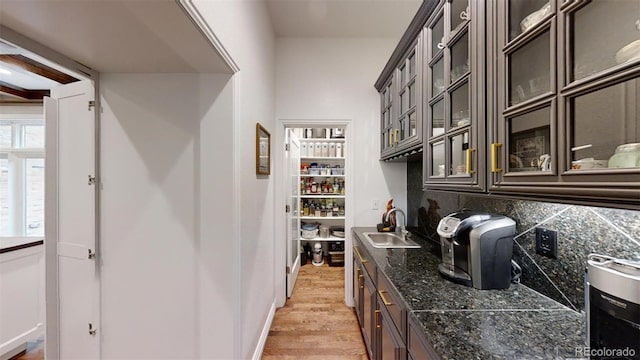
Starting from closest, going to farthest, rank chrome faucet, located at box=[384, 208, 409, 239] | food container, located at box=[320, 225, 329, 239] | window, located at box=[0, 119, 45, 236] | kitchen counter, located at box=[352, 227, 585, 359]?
1. kitchen counter, located at box=[352, 227, 585, 359]
2. chrome faucet, located at box=[384, 208, 409, 239]
3. window, located at box=[0, 119, 45, 236]
4. food container, located at box=[320, 225, 329, 239]

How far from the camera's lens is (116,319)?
1.48 m

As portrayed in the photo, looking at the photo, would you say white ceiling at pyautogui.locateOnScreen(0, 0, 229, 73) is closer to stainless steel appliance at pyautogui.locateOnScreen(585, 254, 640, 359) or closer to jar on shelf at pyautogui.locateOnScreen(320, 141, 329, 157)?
stainless steel appliance at pyautogui.locateOnScreen(585, 254, 640, 359)

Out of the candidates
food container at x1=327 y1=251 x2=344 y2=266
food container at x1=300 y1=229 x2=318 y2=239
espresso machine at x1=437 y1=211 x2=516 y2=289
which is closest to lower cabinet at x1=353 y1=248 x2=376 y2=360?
espresso machine at x1=437 y1=211 x2=516 y2=289

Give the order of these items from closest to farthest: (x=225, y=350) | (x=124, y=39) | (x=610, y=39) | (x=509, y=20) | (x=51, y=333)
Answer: (x=610, y=39) → (x=509, y=20) → (x=124, y=39) → (x=225, y=350) → (x=51, y=333)

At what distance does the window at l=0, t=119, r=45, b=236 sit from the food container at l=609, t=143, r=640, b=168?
15.2 ft

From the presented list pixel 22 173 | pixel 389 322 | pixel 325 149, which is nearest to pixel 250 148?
pixel 389 322

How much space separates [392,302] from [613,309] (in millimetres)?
806

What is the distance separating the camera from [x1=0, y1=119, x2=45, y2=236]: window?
9.20 feet

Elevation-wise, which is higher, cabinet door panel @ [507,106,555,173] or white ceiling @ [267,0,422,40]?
white ceiling @ [267,0,422,40]

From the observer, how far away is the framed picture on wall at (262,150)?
190cm

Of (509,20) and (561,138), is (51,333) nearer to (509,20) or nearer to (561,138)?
(561,138)

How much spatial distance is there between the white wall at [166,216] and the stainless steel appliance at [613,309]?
147 centimetres

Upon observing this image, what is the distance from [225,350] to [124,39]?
5.49 ft

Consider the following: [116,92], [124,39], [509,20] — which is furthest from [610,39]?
[116,92]
